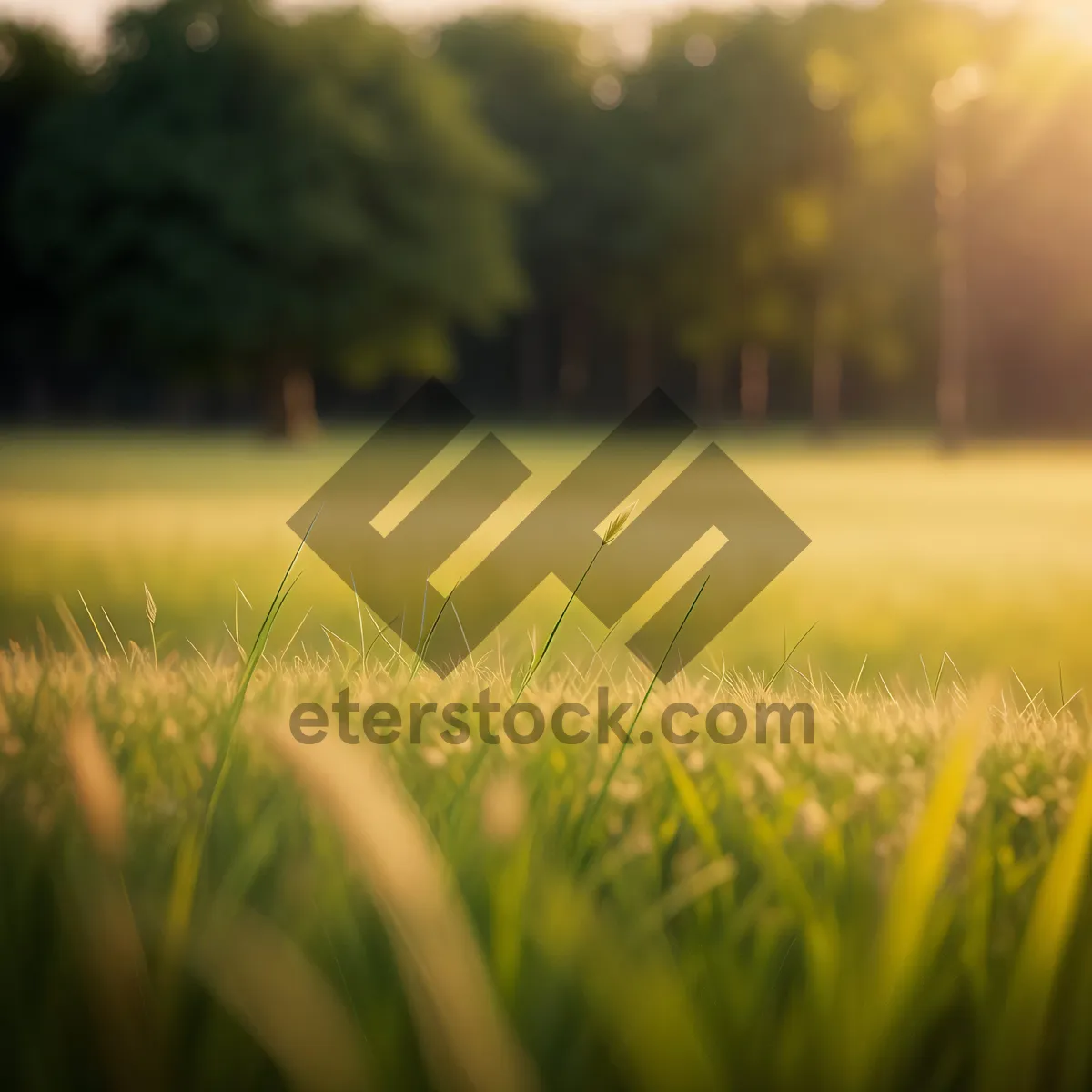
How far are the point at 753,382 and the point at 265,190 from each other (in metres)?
17.7

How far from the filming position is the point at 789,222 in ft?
90.2

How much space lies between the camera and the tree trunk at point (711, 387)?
32.6 metres

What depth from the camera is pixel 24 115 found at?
30000 millimetres

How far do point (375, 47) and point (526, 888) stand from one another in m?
24.3

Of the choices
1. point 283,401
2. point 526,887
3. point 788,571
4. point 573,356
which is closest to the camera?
point 526,887

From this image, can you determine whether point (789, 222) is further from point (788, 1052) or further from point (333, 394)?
point (788, 1052)

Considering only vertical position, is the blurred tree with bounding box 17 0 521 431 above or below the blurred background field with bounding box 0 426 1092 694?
above

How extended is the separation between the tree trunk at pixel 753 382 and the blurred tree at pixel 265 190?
11481 millimetres

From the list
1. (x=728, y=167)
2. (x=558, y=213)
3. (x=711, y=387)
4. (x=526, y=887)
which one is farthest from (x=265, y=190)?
(x=526, y=887)

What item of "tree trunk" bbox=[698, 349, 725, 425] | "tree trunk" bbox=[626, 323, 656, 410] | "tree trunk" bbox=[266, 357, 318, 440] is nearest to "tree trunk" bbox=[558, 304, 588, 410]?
"tree trunk" bbox=[626, 323, 656, 410]

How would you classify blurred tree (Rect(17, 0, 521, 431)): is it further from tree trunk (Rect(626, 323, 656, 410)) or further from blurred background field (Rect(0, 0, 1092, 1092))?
tree trunk (Rect(626, 323, 656, 410))

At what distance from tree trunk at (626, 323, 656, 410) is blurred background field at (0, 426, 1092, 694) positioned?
21.9 metres

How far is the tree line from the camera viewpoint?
21500 millimetres

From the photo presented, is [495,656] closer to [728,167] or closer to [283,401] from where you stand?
[283,401]
